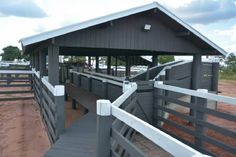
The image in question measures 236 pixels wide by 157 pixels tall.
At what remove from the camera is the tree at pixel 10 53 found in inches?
2339

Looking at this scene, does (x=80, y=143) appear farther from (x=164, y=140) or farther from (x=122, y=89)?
(x=164, y=140)

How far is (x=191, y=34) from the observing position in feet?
23.6

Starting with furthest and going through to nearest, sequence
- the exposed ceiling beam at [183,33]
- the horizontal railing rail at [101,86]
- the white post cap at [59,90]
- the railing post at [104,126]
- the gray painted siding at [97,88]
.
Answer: the gray painted siding at [97,88]
the exposed ceiling beam at [183,33]
the horizontal railing rail at [101,86]
the white post cap at [59,90]
the railing post at [104,126]

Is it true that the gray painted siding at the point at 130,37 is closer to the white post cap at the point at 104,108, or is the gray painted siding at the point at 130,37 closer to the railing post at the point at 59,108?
the railing post at the point at 59,108

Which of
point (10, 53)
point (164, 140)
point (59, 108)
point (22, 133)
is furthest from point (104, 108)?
point (10, 53)

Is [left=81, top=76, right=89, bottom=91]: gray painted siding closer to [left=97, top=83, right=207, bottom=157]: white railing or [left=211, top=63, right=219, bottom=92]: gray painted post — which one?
[left=211, top=63, right=219, bottom=92]: gray painted post

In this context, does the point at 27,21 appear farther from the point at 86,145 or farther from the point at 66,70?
the point at 86,145

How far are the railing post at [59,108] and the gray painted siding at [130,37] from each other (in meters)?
1.64

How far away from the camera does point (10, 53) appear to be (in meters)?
62.3

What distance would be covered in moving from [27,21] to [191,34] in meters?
14.9

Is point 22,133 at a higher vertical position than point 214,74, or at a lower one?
lower

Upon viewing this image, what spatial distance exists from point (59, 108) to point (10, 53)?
64.8 m

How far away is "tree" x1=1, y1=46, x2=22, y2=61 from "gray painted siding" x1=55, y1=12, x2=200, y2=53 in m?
56.5

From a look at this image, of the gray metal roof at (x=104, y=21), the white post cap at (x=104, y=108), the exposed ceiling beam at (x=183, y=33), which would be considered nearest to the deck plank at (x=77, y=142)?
the white post cap at (x=104, y=108)
